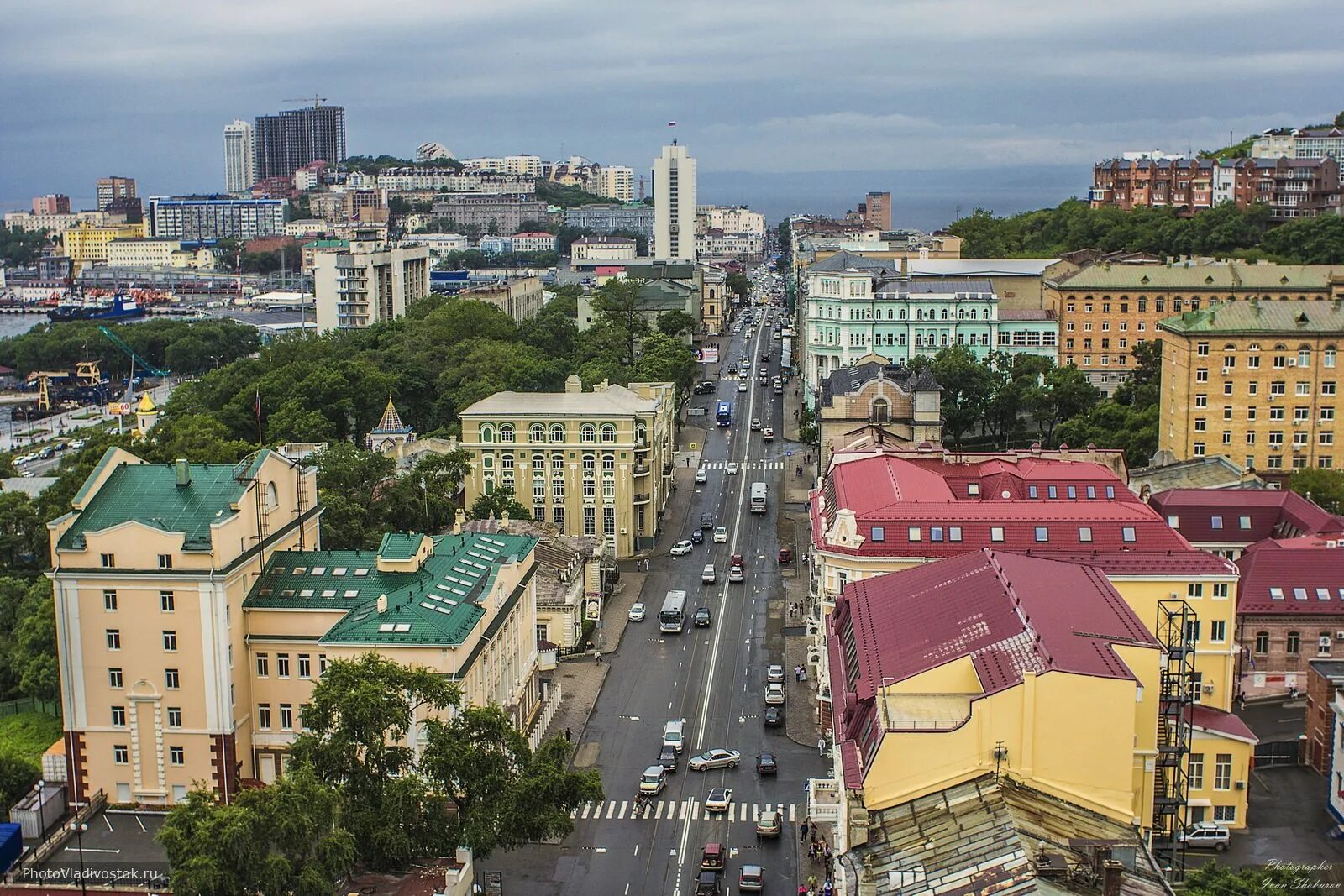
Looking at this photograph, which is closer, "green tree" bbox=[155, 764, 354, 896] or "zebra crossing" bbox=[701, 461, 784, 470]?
"green tree" bbox=[155, 764, 354, 896]

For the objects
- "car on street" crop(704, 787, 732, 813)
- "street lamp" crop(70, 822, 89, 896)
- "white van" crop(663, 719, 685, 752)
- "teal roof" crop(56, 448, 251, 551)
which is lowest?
"car on street" crop(704, 787, 732, 813)

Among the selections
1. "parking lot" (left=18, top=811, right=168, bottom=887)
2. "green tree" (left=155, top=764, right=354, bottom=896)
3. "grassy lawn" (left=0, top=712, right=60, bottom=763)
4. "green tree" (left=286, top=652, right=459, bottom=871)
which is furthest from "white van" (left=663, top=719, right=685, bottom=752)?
"grassy lawn" (left=0, top=712, right=60, bottom=763)

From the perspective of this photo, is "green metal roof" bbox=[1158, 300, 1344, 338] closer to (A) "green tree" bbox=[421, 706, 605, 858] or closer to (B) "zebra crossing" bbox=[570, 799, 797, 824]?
(B) "zebra crossing" bbox=[570, 799, 797, 824]

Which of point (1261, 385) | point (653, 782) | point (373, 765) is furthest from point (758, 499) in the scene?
point (373, 765)

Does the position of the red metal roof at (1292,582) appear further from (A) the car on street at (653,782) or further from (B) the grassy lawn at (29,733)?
(B) the grassy lawn at (29,733)

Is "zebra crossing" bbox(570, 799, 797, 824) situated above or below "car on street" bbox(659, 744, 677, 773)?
below

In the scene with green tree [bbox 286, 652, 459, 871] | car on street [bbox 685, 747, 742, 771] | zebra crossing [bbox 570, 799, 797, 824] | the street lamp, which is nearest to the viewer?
green tree [bbox 286, 652, 459, 871]

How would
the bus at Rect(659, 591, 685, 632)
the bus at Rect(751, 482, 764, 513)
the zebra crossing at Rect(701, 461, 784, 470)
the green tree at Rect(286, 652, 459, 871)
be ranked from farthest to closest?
the zebra crossing at Rect(701, 461, 784, 470)
the bus at Rect(751, 482, 764, 513)
the bus at Rect(659, 591, 685, 632)
the green tree at Rect(286, 652, 459, 871)

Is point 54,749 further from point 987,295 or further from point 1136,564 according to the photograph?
point 987,295
